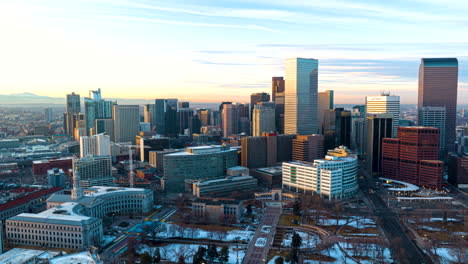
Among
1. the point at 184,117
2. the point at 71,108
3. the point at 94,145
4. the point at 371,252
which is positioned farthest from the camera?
the point at 184,117

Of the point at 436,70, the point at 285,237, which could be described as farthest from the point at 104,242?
the point at 436,70

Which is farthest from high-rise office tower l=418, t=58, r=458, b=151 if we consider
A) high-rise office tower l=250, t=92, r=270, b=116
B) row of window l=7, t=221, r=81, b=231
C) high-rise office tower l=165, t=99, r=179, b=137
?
row of window l=7, t=221, r=81, b=231

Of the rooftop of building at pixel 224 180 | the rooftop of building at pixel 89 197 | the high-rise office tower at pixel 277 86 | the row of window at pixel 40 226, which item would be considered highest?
the high-rise office tower at pixel 277 86

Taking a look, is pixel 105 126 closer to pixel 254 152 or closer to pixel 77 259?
pixel 254 152

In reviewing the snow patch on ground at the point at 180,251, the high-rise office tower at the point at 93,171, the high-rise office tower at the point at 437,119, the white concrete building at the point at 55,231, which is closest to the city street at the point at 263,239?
the snow patch on ground at the point at 180,251

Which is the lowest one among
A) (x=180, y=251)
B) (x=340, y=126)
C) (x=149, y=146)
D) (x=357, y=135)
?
(x=180, y=251)

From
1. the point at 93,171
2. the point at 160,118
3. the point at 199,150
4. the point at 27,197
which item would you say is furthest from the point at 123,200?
the point at 160,118

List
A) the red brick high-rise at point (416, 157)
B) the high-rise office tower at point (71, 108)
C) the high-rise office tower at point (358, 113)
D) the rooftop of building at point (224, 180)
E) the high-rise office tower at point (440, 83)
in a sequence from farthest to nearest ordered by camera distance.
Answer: the high-rise office tower at point (71, 108)
the high-rise office tower at point (358, 113)
the high-rise office tower at point (440, 83)
the red brick high-rise at point (416, 157)
the rooftop of building at point (224, 180)

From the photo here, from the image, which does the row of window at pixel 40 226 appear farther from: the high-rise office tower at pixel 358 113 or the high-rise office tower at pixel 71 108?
the high-rise office tower at pixel 71 108
